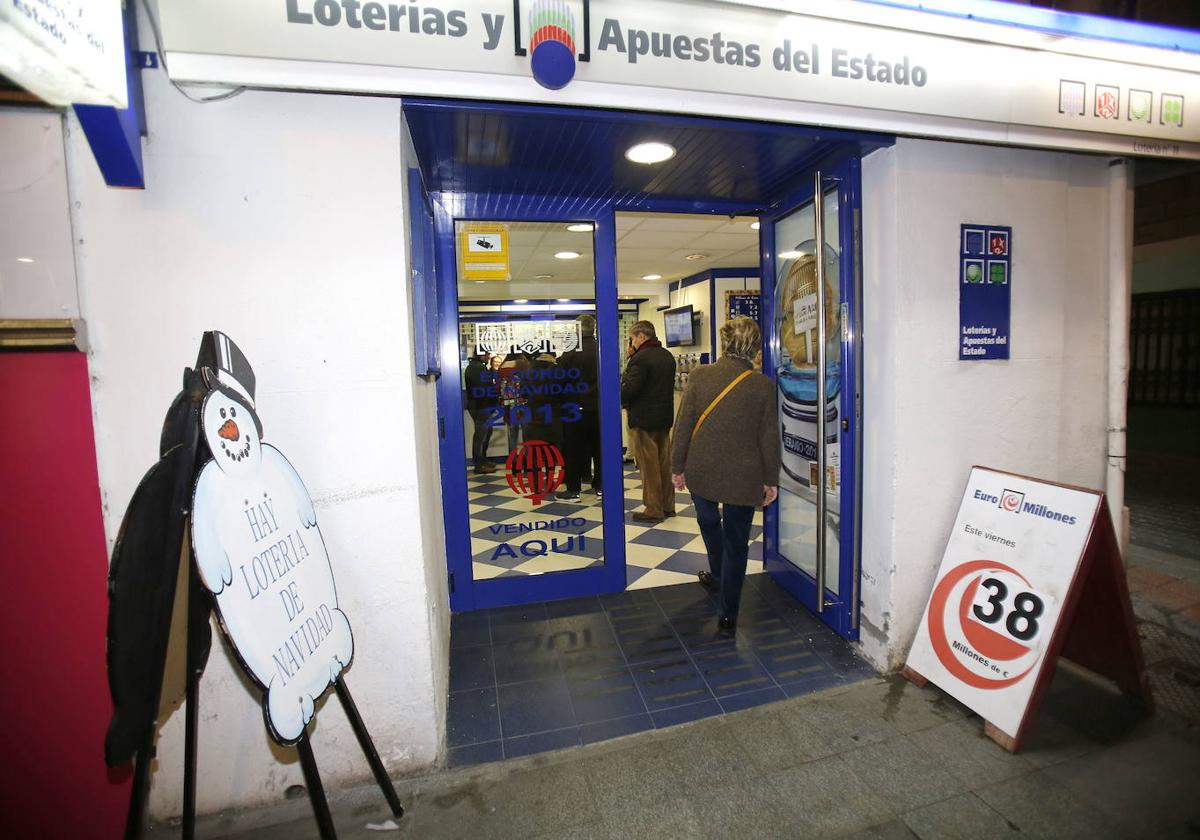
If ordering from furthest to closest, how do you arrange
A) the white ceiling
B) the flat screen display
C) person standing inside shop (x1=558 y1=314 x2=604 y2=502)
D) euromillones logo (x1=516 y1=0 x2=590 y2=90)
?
the flat screen display, the white ceiling, person standing inside shop (x1=558 y1=314 x2=604 y2=502), euromillones logo (x1=516 y1=0 x2=590 y2=90)

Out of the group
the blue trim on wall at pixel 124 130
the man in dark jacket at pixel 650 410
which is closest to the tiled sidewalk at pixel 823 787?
the blue trim on wall at pixel 124 130

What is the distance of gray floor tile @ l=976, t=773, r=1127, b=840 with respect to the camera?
1664 millimetres

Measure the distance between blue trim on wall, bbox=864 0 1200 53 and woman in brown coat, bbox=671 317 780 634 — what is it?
4.36 ft

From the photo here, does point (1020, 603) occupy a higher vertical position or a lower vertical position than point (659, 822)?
higher

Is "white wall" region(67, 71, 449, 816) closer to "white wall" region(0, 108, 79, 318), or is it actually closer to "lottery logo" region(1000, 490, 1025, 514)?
"white wall" region(0, 108, 79, 318)

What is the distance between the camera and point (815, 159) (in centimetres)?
258

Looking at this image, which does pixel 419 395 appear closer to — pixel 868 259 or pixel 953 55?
pixel 868 259

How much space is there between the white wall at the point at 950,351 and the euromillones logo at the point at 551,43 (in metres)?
1.45

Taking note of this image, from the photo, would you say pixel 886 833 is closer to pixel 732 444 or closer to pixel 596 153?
pixel 732 444

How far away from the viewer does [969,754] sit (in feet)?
6.59

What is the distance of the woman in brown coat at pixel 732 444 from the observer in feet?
8.93

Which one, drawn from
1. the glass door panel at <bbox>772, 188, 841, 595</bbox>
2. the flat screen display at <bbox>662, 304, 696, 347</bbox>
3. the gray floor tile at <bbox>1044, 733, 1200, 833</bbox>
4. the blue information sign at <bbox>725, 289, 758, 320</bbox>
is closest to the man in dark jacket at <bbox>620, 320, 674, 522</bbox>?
the glass door panel at <bbox>772, 188, 841, 595</bbox>

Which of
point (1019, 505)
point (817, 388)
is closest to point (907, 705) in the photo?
point (1019, 505)

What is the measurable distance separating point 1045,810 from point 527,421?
8.62ft
